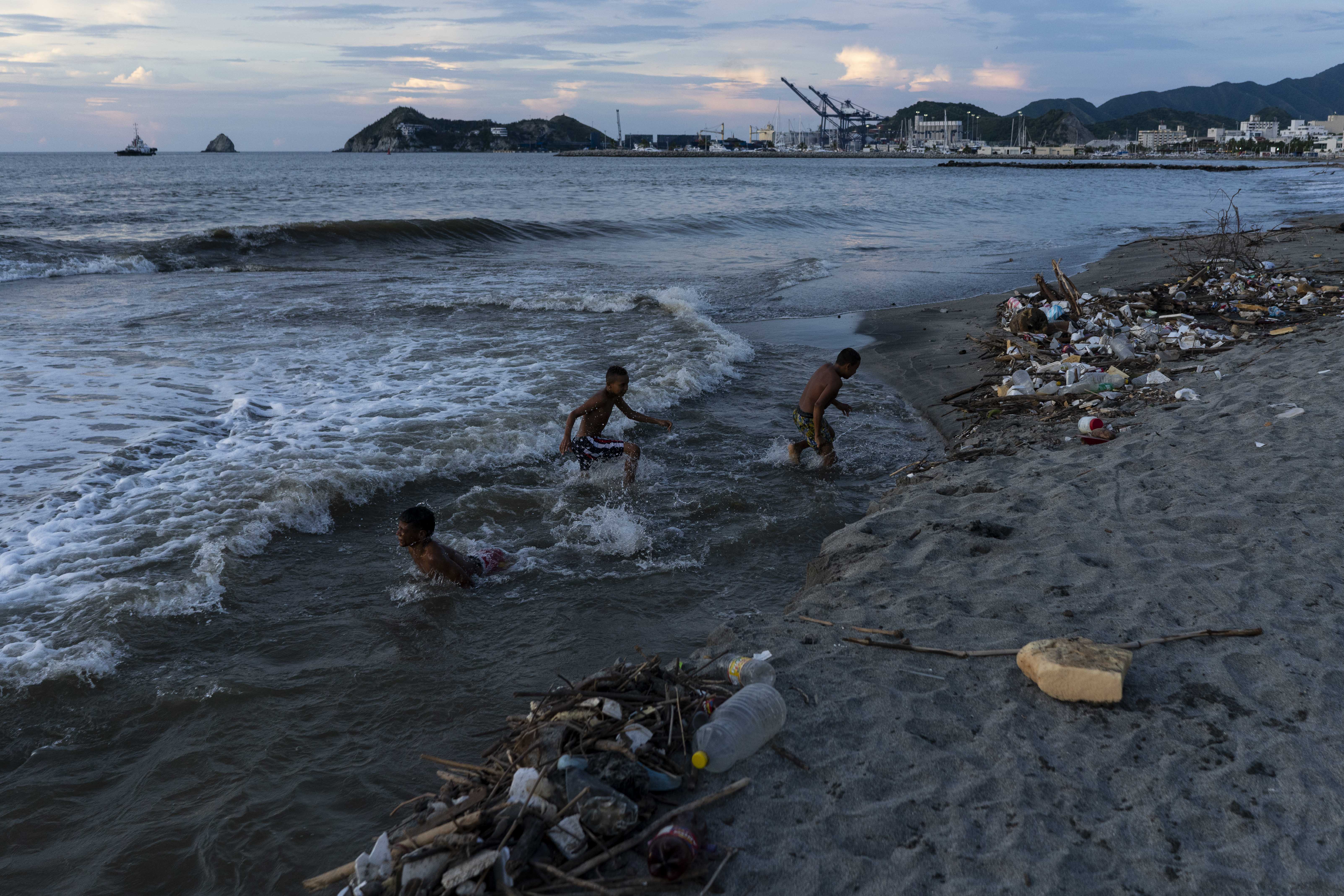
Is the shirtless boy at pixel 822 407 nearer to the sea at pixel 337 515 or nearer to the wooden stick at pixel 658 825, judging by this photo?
the sea at pixel 337 515

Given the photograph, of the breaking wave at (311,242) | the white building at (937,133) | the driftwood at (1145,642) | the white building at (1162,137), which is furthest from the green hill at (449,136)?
the driftwood at (1145,642)

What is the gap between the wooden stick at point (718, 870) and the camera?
96.0 inches

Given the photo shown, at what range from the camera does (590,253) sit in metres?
24.0

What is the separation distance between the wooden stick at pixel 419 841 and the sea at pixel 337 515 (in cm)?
35

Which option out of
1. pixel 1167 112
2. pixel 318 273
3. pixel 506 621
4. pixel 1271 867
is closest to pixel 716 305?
pixel 318 273

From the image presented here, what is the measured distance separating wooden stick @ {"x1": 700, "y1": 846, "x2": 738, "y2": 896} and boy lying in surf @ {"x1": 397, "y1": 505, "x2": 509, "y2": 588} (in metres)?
2.96

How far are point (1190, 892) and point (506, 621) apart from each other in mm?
3507

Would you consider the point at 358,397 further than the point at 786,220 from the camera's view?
No

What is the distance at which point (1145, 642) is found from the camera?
3598 mm

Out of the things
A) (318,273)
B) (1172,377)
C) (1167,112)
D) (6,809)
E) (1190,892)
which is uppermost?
(1167,112)

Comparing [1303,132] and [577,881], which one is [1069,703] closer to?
[577,881]

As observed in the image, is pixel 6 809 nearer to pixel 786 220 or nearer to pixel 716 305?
pixel 716 305

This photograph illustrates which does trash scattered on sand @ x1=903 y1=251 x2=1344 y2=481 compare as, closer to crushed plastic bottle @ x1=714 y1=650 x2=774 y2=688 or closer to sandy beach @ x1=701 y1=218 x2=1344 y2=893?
sandy beach @ x1=701 y1=218 x2=1344 y2=893

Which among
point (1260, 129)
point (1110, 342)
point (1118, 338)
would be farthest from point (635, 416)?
point (1260, 129)
